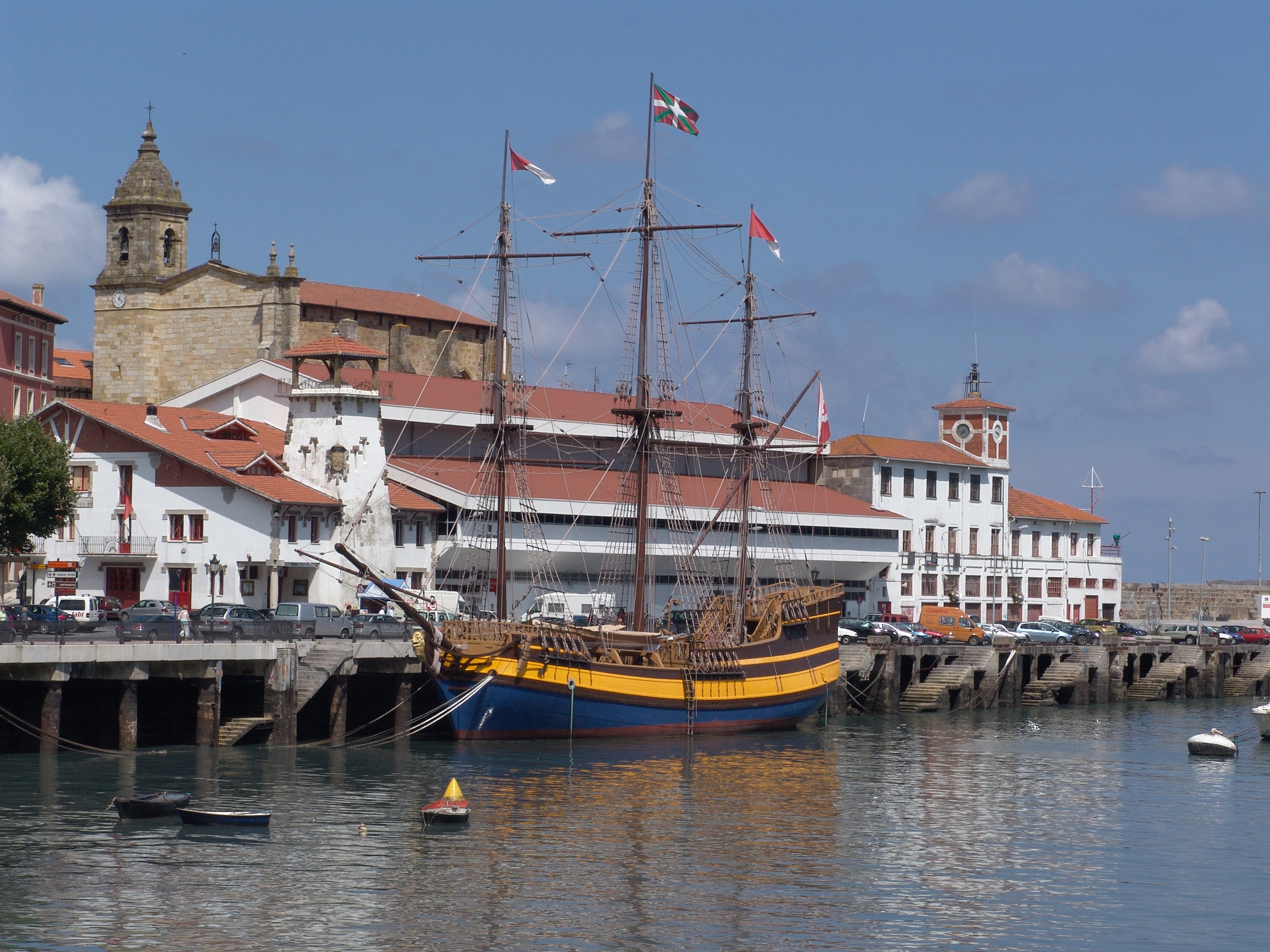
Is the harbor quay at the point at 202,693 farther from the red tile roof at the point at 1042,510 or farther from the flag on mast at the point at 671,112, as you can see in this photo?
the red tile roof at the point at 1042,510

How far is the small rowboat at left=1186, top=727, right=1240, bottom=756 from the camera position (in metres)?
63.8

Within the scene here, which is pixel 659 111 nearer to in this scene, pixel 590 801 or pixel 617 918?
pixel 590 801

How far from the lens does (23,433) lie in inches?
2906

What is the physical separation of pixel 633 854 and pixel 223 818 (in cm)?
910

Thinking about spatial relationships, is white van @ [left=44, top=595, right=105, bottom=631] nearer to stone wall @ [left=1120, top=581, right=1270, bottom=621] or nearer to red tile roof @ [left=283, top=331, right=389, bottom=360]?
red tile roof @ [left=283, top=331, right=389, bottom=360]

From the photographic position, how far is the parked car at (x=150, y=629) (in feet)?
177

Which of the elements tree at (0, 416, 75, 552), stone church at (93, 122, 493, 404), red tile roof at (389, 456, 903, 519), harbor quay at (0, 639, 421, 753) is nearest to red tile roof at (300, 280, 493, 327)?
stone church at (93, 122, 493, 404)

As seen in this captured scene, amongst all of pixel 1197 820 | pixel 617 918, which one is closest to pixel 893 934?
pixel 617 918

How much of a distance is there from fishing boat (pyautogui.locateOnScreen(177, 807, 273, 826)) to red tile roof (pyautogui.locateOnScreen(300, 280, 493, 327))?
72330 millimetres

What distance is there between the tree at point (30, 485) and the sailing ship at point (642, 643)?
1416cm

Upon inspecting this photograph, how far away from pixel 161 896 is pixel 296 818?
8457 mm

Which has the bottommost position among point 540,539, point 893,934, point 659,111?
point 893,934

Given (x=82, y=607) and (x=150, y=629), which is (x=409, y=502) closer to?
(x=82, y=607)

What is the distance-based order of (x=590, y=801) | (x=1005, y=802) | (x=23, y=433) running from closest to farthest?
(x=590, y=801) → (x=1005, y=802) → (x=23, y=433)
